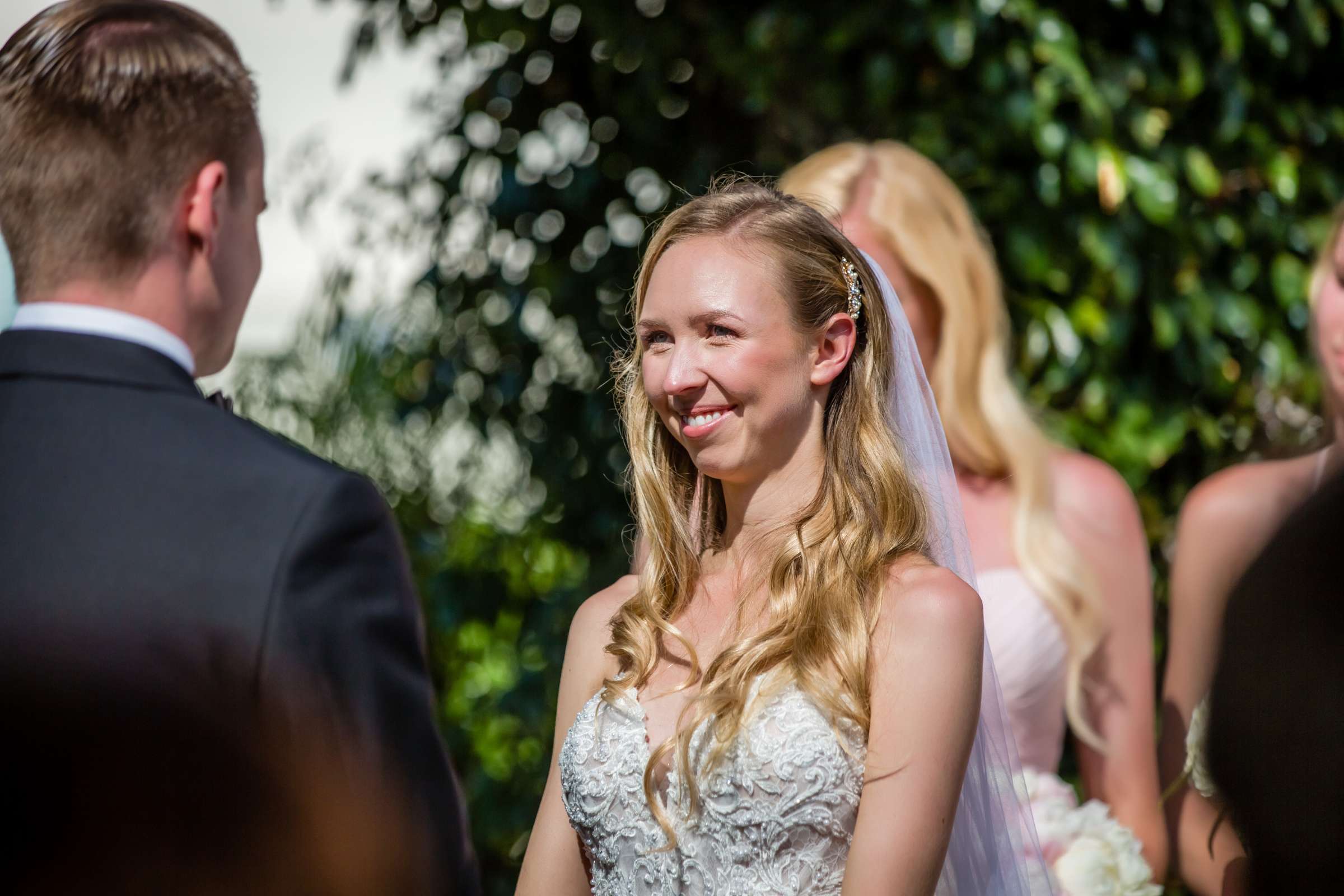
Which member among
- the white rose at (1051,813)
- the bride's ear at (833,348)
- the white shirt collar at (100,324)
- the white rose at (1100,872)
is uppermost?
the white shirt collar at (100,324)

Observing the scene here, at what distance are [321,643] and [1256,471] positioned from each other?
2.43m

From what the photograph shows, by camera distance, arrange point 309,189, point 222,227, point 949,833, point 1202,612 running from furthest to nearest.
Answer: point 309,189
point 1202,612
point 949,833
point 222,227

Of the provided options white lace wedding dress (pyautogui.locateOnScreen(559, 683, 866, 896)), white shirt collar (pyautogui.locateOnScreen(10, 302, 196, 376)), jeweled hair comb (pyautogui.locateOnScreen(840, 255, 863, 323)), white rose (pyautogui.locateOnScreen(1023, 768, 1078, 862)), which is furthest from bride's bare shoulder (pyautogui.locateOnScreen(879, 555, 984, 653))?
white shirt collar (pyautogui.locateOnScreen(10, 302, 196, 376))

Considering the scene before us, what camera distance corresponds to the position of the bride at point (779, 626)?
221cm

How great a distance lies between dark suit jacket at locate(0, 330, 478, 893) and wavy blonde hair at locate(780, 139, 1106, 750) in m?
1.97

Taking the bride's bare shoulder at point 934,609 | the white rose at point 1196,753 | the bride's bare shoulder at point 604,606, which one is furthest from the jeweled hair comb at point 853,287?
the white rose at point 1196,753

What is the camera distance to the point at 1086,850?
9.42ft

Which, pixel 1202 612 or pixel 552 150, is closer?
pixel 1202 612

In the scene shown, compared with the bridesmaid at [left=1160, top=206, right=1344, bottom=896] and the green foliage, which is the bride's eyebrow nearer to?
the green foliage

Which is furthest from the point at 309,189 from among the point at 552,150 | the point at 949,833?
the point at 949,833

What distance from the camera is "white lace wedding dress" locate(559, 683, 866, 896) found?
2213mm

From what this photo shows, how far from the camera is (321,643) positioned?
1.61 meters

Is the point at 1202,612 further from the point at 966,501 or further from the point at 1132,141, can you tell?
the point at 1132,141

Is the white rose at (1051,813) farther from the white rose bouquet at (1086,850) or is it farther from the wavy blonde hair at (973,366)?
the wavy blonde hair at (973,366)
